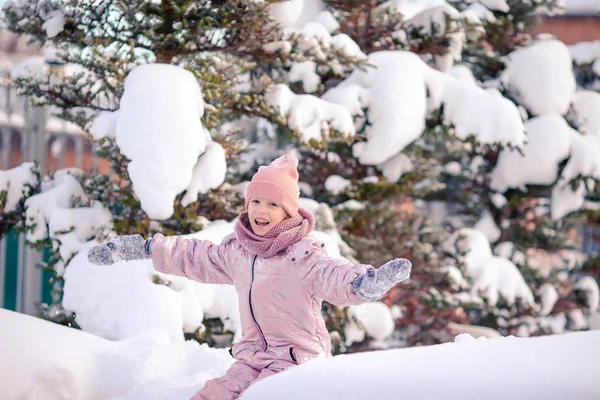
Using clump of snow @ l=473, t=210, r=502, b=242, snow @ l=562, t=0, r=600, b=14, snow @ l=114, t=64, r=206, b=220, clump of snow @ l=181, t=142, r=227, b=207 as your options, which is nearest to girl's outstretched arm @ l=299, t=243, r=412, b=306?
snow @ l=114, t=64, r=206, b=220

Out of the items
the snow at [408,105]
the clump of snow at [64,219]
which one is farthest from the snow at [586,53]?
the clump of snow at [64,219]

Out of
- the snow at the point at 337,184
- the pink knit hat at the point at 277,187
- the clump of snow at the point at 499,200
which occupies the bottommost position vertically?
the clump of snow at the point at 499,200

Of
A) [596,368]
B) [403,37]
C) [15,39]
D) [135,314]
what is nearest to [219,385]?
[135,314]

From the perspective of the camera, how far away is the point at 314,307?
10.7 ft

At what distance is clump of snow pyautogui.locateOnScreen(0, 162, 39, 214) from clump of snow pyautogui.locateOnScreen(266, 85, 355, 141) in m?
1.45

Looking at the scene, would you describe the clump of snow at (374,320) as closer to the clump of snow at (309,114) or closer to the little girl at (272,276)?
the clump of snow at (309,114)

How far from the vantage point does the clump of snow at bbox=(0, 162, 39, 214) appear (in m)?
4.77

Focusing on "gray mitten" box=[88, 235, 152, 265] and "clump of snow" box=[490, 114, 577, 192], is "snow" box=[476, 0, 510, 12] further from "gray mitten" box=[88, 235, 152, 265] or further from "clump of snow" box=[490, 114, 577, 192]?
"gray mitten" box=[88, 235, 152, 265]

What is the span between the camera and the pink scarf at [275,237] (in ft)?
10.4

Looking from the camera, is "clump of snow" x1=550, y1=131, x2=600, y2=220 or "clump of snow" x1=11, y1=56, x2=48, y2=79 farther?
"clump of snow" x1=550, y1=131, x2=600, y2=220

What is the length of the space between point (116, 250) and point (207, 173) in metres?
1.26

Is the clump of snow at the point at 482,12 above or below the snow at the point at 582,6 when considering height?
above

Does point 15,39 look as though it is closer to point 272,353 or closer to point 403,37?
point 403,37

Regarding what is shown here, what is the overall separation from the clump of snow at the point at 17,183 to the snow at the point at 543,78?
407 centimetres
